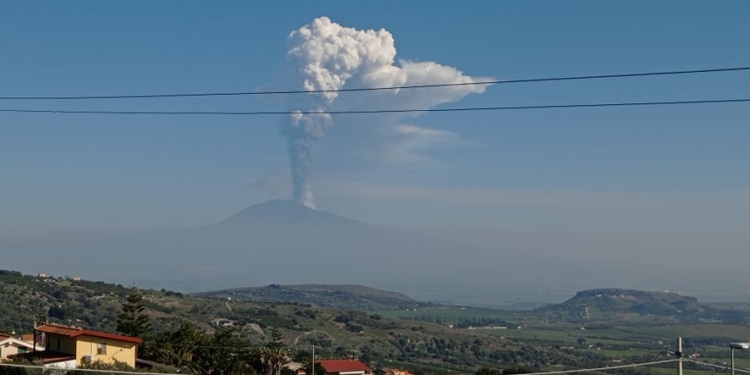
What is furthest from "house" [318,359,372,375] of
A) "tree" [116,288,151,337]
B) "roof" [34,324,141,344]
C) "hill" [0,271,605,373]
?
"hill" [0,271,605,373]

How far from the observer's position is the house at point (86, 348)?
40281mm

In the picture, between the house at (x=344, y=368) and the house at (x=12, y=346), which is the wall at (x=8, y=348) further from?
the house at (x=344, y=368)

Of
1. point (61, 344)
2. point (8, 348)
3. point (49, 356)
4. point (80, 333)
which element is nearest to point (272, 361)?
point (8, 348)

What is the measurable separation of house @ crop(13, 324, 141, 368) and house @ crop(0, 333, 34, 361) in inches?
288

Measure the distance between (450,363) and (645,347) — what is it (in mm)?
62771

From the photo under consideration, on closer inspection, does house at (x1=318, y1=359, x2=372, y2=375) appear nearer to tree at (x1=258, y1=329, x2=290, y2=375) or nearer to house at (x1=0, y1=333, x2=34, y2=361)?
tree at (x1=258, y1=329, x2=290, y2=375)

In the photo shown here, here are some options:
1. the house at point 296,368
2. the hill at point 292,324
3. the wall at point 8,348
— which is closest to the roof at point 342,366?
the house at point 296,368

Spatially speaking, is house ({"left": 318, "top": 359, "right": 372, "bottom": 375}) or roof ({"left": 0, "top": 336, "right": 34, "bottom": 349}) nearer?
roof ({"left": 0, "top": 336, "right": 34, "bottom": 349})

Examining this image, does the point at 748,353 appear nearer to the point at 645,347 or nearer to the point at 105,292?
the point at 645,347

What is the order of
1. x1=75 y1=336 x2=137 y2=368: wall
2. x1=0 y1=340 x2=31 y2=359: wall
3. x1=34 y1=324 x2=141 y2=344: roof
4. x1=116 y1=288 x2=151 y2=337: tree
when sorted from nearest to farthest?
1. x1=75 y1=336 x2=137 y2=368: wall
2. x1=34 y1=324 x2=141 y2=344: roof
3. x1=0 y1=340 x2=31 y2=359: wall
4. x1=116 y1=288 x2=151 y2=337: tree

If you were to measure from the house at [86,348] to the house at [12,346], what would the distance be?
24.0ft

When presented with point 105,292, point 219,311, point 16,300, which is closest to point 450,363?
point 219,311

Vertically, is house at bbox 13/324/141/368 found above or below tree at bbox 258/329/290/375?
above

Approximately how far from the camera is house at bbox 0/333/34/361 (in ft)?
159
